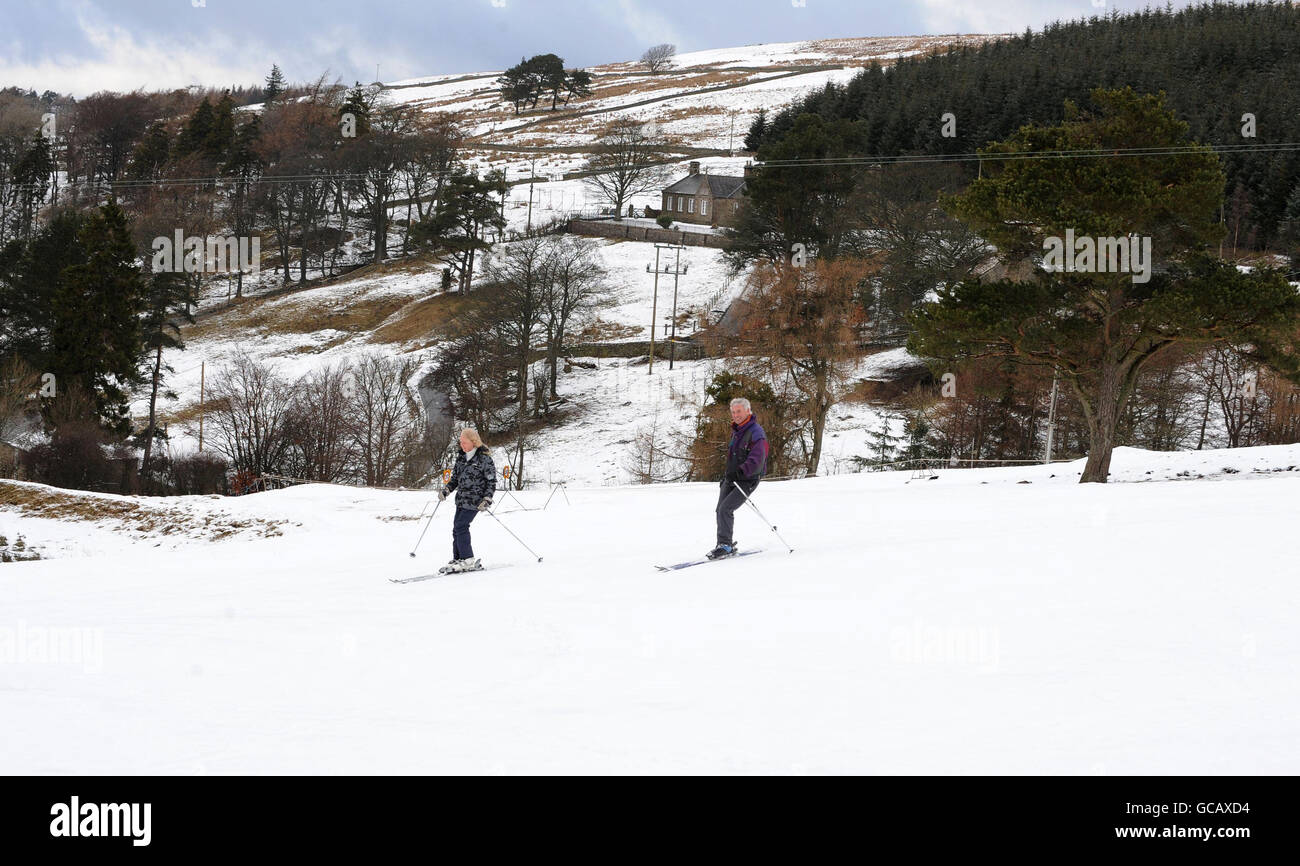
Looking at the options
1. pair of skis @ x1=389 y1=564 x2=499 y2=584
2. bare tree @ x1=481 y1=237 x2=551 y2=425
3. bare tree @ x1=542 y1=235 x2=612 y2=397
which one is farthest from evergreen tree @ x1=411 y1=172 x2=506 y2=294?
pair of skis @ x1=389 y1=564 x2=499 y2=584

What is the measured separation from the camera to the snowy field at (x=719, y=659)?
219 inches

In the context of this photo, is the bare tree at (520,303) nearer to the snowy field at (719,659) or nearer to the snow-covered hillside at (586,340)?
the snow-covered hillside at (586,340)

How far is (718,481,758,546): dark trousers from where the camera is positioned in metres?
12.9

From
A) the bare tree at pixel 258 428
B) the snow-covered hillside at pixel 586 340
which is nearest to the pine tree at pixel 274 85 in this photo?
the snow-covered hillside at pixel 586 340

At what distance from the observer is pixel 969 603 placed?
Answer: 29.2ft

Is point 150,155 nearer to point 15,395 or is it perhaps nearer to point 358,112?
point 358,112

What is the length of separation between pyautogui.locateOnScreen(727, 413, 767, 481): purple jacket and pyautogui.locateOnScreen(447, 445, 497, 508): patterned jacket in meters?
3.32

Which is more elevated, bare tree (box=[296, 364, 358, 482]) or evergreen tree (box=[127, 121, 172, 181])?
evergreen tree (box=[127, 121, 172, 181])

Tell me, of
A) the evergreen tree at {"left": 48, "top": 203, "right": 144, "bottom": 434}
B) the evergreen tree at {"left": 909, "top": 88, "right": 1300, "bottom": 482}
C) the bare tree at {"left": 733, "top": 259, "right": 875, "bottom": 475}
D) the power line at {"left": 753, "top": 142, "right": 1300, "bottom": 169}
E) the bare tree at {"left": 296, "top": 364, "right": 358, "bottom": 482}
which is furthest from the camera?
the bare tree at {"left": 296, "top": 364, "right": 358, "bottom": 482}

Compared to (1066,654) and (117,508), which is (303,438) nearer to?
(117,508)

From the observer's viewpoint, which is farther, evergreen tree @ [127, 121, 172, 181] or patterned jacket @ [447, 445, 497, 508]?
evergreen tree @ [127, 121, 172, 181]

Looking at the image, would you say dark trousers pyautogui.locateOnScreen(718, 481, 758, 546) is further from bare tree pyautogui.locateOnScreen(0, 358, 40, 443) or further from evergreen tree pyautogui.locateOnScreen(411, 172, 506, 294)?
evergreen tree pyautogui.locateOnScreen(411, 172, 506, 294)

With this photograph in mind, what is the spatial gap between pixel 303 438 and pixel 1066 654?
4357 cm

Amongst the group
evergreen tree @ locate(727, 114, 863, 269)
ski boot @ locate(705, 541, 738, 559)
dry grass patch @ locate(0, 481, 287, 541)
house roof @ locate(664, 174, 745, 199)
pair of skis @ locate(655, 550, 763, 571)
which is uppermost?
house roof @ locate(664, 174, 745, 199)
